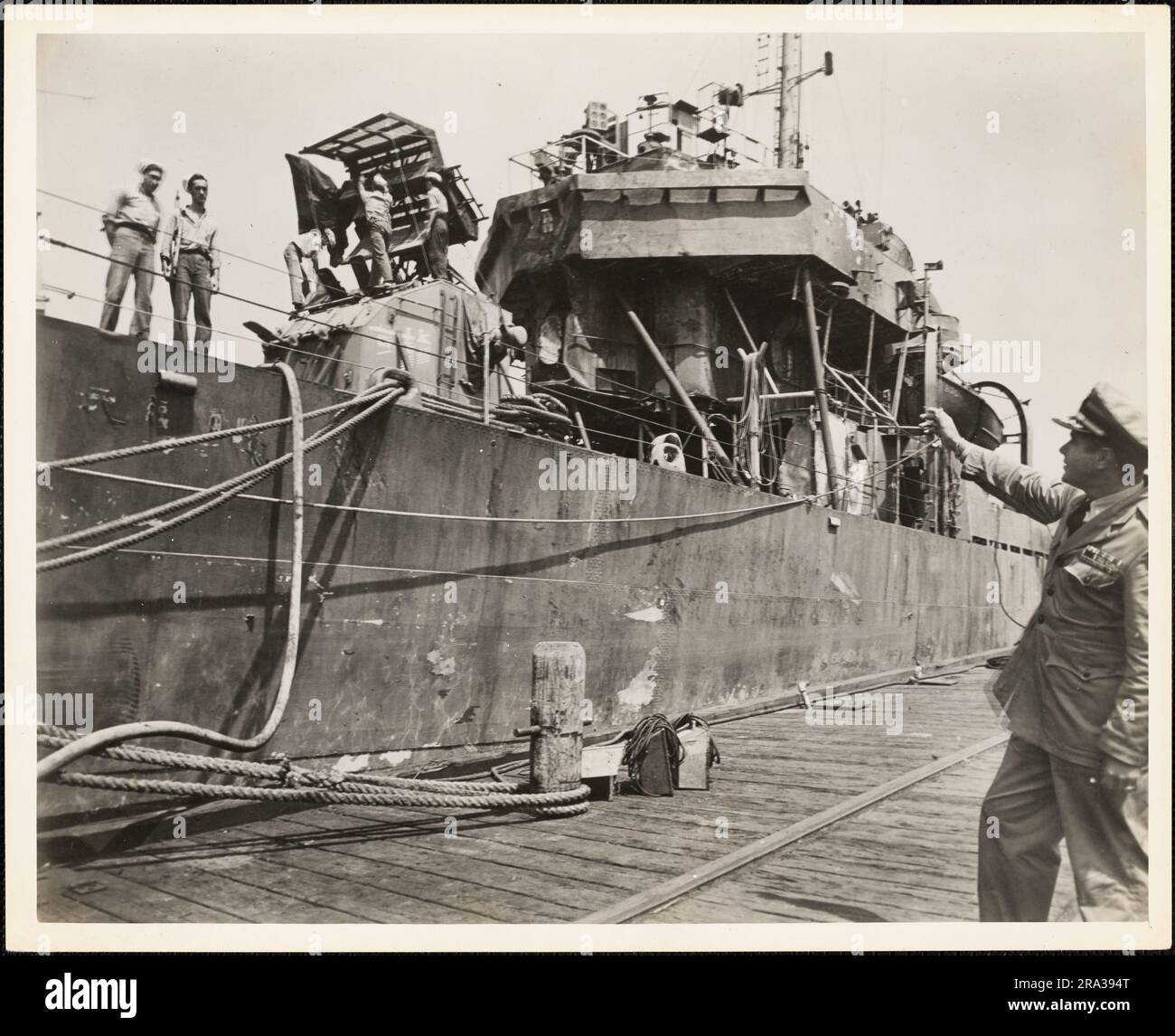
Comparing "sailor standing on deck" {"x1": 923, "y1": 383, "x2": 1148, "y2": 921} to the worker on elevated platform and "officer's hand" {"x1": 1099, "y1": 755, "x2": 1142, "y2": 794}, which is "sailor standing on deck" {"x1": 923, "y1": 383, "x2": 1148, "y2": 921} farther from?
the worker on elevated platform

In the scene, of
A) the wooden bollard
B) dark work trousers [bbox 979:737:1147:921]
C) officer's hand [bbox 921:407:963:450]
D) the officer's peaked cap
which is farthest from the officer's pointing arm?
the wooden bollard

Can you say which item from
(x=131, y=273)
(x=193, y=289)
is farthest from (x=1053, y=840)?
(x=193, y=289)

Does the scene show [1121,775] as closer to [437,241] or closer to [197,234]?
[197,234]

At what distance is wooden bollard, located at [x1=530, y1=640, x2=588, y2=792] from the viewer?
496cm

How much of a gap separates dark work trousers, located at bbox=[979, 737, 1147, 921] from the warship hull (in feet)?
11.2

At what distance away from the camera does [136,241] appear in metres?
5.04

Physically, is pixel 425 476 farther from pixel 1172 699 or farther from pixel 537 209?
pixel 537 209

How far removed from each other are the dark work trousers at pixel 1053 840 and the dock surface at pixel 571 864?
357 mm

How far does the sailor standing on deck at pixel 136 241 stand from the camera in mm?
4949

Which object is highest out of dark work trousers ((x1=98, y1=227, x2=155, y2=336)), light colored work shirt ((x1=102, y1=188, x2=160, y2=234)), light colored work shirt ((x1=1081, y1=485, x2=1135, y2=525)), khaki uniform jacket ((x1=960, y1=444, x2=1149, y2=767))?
light colored work shirt ((x1=102, y1=188, x2=160, y2=234))

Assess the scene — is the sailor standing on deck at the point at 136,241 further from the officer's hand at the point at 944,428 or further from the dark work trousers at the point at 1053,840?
the dark work trousers at the point at 1053,840

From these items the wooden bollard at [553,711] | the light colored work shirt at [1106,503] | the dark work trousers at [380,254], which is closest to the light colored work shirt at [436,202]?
the dark work trousers at [380,254]

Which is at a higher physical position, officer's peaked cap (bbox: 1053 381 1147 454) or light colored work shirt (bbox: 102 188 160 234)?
light colored work shirt (bbox: 102 188 160 234)

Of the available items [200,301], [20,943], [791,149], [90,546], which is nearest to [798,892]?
[20,943]
